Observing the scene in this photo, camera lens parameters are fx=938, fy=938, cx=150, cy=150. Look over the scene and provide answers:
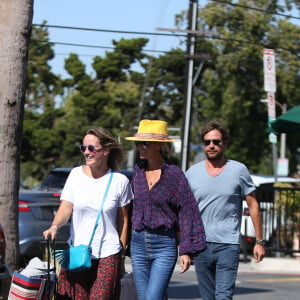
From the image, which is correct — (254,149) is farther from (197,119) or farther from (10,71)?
(10,71)

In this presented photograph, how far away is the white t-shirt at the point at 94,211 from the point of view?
620cm

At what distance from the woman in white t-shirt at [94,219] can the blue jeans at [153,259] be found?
0.47ft

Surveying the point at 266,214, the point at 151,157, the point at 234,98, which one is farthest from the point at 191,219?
the point at 234,98

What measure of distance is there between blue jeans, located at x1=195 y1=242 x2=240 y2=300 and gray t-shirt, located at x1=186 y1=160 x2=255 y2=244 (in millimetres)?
68

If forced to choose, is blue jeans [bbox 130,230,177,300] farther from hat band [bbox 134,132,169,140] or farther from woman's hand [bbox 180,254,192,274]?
hat band [bbox 134,132,169,140]

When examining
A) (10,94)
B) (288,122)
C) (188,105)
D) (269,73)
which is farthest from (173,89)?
(10,94)

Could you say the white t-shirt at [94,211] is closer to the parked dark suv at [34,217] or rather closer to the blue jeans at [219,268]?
the blue jeans at [219,268]

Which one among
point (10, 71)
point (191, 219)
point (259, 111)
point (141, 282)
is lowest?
point (141, 282)

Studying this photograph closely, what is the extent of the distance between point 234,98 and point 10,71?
35288 mm

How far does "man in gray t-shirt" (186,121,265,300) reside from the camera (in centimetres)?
712

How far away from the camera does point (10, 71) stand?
825 centimetres

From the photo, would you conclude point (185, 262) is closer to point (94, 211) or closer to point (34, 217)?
point (94, 211)

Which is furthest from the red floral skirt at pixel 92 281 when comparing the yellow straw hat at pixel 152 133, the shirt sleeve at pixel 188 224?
the yellow straw hat at pixel 152 133

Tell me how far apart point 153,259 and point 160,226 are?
0.24 metres
